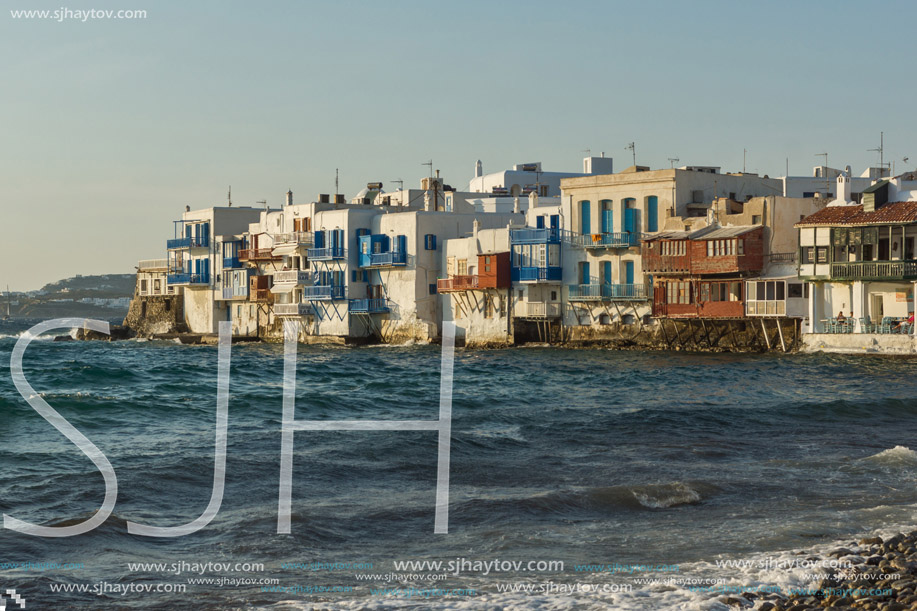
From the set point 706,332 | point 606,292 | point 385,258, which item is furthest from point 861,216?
point 385,258

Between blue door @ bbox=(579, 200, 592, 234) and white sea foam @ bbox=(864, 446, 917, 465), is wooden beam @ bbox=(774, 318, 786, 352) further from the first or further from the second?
white sea foam @ bbox=(864, 446, 917, 465)

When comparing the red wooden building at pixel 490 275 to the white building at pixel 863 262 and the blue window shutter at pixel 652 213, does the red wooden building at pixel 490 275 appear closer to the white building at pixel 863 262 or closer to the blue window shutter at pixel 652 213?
the blue window shutter at pixel 652 213

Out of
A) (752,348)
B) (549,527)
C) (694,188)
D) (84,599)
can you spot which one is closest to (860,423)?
(549,527)

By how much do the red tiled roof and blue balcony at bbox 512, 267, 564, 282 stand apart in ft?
46.5

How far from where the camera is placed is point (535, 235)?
195 ft

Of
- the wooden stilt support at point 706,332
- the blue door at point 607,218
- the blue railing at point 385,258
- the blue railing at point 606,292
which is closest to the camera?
the wooden stilt support at point 706,332

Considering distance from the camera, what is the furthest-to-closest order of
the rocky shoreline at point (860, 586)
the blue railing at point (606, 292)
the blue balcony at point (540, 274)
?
the blue balcony at point (540, 274), the blue railing at point (606, 292), the rocky shoreline at point (860, 586)

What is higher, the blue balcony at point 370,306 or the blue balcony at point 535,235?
the blue balcony at point 535,235

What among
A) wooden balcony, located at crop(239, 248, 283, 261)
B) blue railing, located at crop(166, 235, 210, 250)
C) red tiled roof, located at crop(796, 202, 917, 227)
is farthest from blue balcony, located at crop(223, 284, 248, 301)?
red tiled roof, located at crop(796, 202, 917, 227)

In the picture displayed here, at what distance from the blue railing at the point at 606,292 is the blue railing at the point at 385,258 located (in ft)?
34.5

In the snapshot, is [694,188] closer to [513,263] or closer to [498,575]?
[513,263]

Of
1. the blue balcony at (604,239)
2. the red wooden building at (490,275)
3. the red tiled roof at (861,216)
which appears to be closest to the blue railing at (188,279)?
the red wooden building at (490,275)

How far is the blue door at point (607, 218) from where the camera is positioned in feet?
190

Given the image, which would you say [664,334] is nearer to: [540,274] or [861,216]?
[540,274]
